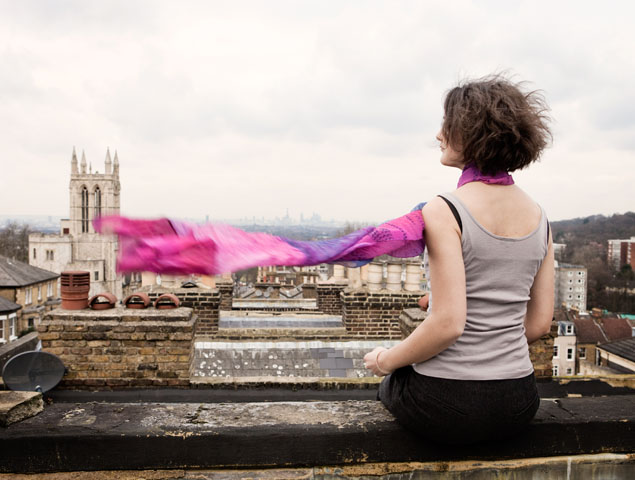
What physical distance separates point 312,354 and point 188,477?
4.65 meters

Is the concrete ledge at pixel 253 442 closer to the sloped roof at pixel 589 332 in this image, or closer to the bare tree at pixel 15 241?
the sloped roof at pixel 589 332

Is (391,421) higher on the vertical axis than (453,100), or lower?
lower

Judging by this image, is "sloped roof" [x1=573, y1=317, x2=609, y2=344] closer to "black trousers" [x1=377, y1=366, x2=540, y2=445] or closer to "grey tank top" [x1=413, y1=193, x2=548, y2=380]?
"black trousers" [x1=377, y1=366, x2=540, y2=445]

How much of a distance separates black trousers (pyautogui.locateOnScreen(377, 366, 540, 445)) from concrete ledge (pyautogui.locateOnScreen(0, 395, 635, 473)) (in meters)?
0.18

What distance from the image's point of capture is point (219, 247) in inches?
70.1

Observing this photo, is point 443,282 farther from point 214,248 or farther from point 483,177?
point 214,248

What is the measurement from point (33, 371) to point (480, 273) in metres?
4.46

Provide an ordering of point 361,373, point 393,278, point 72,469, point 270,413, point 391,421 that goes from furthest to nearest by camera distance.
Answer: point 393,278 < point 361,373 < point 270,413 < point 391,421 < point 72,469

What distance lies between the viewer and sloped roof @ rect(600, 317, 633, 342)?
127 ft

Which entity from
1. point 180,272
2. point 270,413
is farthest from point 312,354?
point 180,272

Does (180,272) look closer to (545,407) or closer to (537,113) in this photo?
(537,113)

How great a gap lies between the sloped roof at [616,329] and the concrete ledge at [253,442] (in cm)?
4301

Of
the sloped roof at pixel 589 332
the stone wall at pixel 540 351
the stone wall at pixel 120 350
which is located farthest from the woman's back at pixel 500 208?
the sloped roof at pixel 589 332

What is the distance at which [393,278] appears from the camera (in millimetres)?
7848
